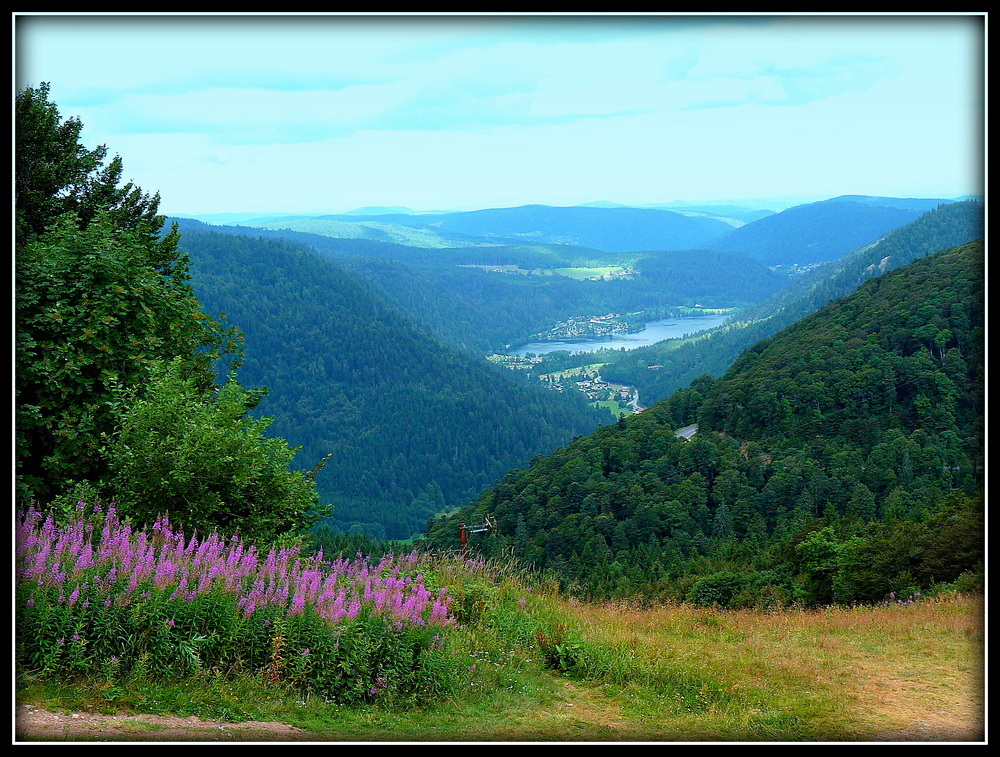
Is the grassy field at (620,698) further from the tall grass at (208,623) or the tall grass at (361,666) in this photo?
the tall grass at (208,623)

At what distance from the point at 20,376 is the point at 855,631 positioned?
9.32 metres

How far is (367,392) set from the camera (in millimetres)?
165750

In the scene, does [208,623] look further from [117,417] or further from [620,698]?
[117,417]

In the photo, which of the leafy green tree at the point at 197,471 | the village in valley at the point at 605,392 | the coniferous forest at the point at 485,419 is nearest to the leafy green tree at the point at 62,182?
the coniferous forest at the point at 485,419

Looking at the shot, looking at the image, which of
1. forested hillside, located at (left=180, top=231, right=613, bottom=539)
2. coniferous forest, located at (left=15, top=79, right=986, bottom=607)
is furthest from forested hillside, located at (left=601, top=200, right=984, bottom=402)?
forested hillside, located at (left=180, top=231, right=613, bottom=539)

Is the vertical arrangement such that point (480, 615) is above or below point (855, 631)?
above

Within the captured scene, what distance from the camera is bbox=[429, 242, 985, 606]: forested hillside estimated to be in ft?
173

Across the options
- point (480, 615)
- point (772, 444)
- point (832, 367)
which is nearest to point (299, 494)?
point (480, 615)

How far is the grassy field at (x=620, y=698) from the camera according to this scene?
4.93 meters

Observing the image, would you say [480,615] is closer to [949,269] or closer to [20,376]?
[20,376]

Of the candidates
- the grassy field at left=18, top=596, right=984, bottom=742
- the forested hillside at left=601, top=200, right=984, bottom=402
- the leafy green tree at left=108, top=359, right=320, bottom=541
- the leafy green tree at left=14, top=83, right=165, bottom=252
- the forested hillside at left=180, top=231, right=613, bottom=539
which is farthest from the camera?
the forested hillside at left=601, top=200, right=984, bottom=402

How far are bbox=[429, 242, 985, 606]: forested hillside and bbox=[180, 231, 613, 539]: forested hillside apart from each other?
202 feet

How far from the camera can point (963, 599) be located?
33.7 feet

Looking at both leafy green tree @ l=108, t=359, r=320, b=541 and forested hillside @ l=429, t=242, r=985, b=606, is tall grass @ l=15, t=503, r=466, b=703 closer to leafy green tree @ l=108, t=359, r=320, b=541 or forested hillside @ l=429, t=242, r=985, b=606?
leafy green tree @ l=108, t=359, r=320, b=541
